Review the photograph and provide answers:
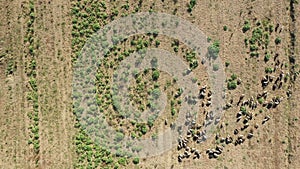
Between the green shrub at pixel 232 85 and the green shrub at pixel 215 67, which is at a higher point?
the green shrub at pixel 215 67

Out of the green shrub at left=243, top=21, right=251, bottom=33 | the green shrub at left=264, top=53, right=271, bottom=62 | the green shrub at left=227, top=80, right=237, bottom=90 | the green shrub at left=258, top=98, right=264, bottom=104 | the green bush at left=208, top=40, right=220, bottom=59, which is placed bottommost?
the green shrub at left=258, top=98, right=264, bottom=104

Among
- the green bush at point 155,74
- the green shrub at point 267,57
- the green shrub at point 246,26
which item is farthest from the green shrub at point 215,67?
the green bush at point 155,74

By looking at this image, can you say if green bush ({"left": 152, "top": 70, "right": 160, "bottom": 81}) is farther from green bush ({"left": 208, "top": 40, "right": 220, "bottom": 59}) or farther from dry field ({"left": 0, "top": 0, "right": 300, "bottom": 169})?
green bush ({"left": 208, "top": 40, "right": 220, "bottom": 59})

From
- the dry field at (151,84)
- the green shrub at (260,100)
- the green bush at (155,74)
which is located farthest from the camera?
the green shrub at (260,100)

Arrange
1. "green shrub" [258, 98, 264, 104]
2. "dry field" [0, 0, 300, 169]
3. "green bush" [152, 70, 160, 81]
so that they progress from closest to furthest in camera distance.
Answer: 1. "dry field" [0, 0, 300, 169]
2. "green bush" [152, 70, 160, 81]
3. "green shrub" [258, 98, 264, 104]

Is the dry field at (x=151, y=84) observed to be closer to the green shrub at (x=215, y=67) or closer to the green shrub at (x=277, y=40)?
the green shrub at (x=277, y=40)

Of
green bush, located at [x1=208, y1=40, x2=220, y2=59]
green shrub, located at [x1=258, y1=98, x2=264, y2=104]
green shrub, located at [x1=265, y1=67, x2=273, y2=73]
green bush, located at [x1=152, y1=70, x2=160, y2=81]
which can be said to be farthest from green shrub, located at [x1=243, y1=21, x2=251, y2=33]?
green bush, located at [x1=152, y1=70, x2=160, y2=81]

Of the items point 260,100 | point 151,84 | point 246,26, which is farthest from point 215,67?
point 151,84

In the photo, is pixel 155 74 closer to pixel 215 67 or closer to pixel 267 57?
pixel 215 67

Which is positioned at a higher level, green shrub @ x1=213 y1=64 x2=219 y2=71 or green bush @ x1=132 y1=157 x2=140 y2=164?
green shrub @ x1=213 y1=64 x2=219 y2=71
